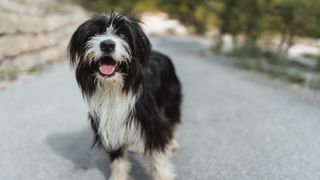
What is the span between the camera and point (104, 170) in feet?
18.0

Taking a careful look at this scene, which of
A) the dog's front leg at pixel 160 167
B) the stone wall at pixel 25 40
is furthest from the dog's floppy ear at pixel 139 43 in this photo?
the stone wall at pixel 25 40

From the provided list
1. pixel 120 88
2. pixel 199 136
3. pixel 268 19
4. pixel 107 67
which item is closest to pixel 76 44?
pixel 107 67

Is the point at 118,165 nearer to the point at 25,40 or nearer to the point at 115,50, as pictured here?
the point at 115,50

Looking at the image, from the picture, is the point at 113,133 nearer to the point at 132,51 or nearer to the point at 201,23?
the point at 132,51

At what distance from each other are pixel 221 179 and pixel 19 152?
8.02 ft

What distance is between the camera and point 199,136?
6.93 metres

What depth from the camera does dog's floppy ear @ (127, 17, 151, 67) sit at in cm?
445

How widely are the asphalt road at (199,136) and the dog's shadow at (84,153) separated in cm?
1

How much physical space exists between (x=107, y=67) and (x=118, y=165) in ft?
3.76

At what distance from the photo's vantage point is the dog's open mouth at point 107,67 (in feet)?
14.3

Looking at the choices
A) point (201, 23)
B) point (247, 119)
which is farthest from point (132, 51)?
point (201, 23)

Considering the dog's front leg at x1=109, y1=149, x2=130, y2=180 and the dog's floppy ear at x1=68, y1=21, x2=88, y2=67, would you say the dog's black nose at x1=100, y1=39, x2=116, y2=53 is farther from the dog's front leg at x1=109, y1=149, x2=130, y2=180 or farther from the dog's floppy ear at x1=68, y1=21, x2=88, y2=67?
the dog's front leg at x1=109, y1=149, x2=130, y2=180

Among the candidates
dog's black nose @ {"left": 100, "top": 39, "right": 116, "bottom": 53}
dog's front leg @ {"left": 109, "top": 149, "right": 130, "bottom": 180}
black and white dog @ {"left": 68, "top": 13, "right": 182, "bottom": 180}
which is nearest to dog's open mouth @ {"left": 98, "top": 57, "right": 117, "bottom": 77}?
black and white dog @ {"left": 68, "top": 13, "right": 182, "bottom": 180}

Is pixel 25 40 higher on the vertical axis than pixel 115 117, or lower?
lower
